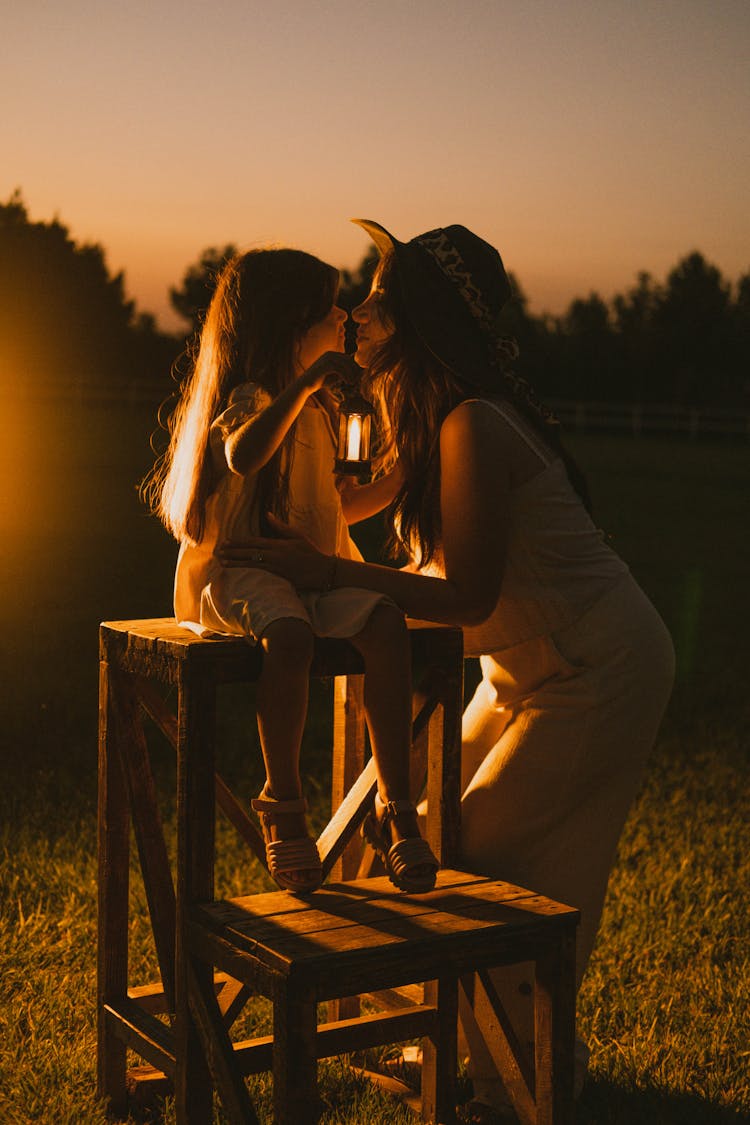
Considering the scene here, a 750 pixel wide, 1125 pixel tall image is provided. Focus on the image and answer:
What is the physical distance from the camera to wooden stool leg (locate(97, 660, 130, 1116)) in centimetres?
366

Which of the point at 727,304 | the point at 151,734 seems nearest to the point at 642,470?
the point at 151,734

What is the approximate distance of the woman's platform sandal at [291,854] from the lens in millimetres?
3125

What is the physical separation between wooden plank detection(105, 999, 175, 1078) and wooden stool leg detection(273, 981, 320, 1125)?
647 millimetres

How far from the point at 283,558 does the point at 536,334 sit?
68.1 meters

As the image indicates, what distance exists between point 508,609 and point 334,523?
502 millimetres

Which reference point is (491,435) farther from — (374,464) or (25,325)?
(25,325)

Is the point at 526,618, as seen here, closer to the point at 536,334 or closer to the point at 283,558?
the point at 283,558

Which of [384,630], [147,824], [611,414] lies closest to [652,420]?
[611,414]

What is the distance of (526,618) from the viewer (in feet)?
12.1

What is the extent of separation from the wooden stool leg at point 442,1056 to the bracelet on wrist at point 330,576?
3.36 feet

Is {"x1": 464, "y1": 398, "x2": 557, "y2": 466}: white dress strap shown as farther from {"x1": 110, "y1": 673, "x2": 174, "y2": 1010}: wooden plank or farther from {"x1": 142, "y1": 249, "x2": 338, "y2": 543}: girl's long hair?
{"x1": 110, "y1": 673, "x2": 174, "y2": 1010}: wooden plank

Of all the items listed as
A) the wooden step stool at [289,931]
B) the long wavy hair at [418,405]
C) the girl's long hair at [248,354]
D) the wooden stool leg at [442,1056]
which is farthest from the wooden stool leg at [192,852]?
the long wavy hair at [418,405]

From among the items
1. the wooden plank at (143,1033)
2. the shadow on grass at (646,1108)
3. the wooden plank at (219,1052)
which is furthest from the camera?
the shadow on grass at (646,1108)

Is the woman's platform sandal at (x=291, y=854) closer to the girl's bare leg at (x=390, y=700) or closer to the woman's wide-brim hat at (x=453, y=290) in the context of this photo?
the girl's bare leg at (x=390, y=700)
